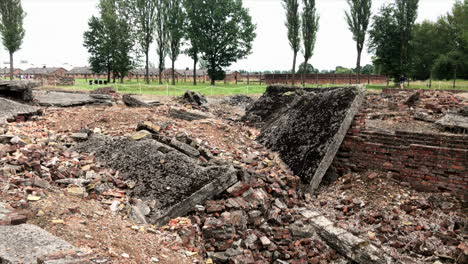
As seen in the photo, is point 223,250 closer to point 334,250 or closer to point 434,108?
point 334,250

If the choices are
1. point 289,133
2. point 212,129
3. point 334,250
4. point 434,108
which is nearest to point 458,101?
point 434,108

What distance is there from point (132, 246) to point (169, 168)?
2053mm

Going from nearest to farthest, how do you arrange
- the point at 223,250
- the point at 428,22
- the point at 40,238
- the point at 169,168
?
1. the point at 40,238
2. the point at 223,250
3. the point at 169,168
4. the point at 428,22

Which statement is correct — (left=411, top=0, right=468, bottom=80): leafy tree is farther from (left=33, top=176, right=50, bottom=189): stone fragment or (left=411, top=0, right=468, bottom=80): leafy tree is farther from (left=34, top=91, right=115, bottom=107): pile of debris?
(left=33, top=176, right=50, bottom=189): stone fragment

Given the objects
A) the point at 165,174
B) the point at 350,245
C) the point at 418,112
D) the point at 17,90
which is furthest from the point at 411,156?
the point at 17,90

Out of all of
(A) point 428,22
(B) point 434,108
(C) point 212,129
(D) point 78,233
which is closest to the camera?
(D) point 78,233

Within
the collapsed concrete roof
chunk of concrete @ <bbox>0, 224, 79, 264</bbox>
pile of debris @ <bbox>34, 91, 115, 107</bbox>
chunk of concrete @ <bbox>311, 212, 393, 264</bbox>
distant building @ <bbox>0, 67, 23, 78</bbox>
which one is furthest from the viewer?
distant building @ <bbox>0, 67, 23, 78</bbox>

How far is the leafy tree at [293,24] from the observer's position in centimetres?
3079

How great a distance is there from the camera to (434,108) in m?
7.36

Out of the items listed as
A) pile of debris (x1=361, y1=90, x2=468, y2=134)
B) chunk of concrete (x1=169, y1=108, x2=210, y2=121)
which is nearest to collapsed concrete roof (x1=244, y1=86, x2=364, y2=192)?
pile of debris (x1=361, y1=90, x2=468, y2=134)

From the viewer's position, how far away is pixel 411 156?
579cm

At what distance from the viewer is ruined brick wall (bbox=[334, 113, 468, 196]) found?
17.5ft

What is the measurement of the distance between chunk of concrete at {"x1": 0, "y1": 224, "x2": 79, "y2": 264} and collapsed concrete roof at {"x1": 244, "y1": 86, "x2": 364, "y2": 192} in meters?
4.43

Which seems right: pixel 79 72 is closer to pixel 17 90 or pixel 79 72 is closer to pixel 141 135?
pixel 17 90
